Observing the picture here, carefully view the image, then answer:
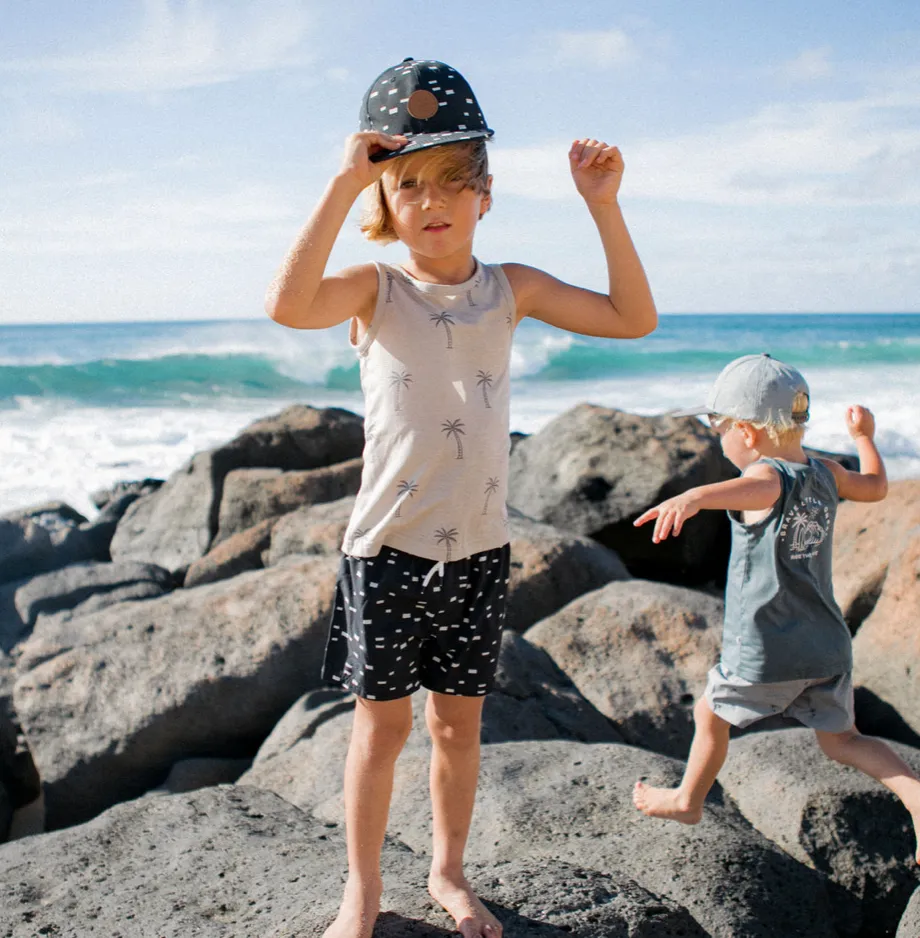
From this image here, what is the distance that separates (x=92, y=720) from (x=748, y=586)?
275 cm

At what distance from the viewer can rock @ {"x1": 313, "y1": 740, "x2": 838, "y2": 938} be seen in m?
2.60

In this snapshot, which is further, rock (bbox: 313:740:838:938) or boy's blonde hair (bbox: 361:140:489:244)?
rock (bbox: 313:740:838:938)

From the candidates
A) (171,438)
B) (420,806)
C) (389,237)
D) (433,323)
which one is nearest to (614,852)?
(420,806)

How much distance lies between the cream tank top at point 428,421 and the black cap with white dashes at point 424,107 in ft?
0.93

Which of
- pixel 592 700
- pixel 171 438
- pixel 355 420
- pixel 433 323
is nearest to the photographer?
pixel 433 323

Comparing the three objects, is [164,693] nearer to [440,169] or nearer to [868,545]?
[440,169]

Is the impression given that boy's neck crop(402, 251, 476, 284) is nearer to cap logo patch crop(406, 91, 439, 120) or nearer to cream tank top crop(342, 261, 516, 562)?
cream tank top crop(342, 261, 516, 562)

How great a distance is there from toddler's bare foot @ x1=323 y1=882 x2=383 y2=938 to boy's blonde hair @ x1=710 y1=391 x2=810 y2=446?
1441mm

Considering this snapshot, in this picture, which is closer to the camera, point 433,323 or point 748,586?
point 433,323

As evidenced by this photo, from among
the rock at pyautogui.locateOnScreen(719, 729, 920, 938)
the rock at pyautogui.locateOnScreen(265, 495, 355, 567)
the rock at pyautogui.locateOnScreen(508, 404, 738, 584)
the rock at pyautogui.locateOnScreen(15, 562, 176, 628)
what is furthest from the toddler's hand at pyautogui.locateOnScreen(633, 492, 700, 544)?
the rock at pyautogui.locateOnScreen(15, 562, 176, 628)

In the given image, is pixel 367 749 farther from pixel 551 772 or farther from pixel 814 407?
pixel 814 407

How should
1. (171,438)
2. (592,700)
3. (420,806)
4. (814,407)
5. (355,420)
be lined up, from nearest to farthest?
(420,806) < (592,700) < (355,420) < (171,438) < (814,407)

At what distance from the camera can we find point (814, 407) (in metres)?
20.2

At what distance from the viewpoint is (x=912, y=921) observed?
2.50 metres
